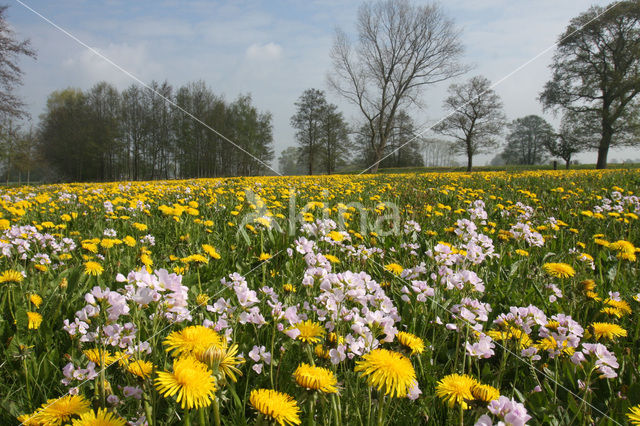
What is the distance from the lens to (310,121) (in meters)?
33.2

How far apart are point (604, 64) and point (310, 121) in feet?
72.3

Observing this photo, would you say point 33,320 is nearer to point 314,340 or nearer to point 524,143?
point 314,340

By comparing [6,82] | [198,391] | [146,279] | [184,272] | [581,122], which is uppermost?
[581,122]

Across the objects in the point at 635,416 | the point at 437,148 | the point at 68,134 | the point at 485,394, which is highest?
the point at 68,134

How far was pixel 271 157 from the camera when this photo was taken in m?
35.2

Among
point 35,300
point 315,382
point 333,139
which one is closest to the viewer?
point 315,382

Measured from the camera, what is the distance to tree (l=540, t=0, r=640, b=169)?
12.1 m

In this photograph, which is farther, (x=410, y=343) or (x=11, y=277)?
(x=11, y=277)

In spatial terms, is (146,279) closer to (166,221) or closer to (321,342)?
(321,342)

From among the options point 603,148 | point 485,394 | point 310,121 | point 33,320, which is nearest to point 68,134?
point 310,121

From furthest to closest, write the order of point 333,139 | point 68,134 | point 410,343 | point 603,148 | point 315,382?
1. point 333,139
2. point 603,148
3. point 68,134
4. point 410,343
5. point 315,382

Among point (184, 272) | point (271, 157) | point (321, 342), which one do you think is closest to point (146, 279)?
point (321, 342)

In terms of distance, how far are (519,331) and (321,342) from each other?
801 millimetres

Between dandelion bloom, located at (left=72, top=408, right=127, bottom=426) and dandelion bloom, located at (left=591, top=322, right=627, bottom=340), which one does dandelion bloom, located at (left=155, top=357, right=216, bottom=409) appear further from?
dandelion bloom, located at (left=591, top=322, right=627, bottom=340)
